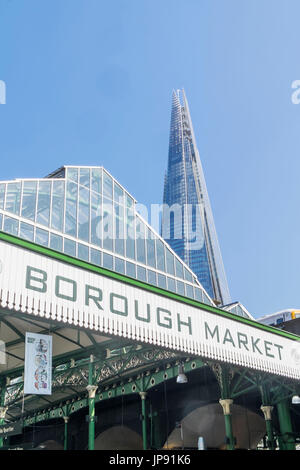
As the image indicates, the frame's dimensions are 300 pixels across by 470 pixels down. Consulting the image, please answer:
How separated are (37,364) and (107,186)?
68.9ft

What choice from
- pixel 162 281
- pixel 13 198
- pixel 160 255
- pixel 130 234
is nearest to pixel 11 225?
pixel 13 198

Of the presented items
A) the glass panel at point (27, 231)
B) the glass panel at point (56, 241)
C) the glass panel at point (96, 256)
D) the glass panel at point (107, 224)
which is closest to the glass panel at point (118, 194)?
the glass panel at point (107, 224)

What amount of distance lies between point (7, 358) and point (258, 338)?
9799mm

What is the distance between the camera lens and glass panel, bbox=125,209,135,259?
101 feet

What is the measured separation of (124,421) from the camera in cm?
3062

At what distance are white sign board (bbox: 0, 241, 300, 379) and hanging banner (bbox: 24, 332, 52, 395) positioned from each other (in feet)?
4.09

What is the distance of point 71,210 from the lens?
2808 centimetres

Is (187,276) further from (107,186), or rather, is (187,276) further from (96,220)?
(96,220)

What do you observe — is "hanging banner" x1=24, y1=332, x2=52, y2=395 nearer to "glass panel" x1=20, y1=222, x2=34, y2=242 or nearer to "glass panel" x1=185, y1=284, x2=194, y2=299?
"glass panel" x1=20, y1=222, x2=34, y2=242

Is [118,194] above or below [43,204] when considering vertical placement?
above

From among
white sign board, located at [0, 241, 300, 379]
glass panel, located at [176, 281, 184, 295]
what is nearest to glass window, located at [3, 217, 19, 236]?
white sign board, located at [0, 241, 300, 379]
